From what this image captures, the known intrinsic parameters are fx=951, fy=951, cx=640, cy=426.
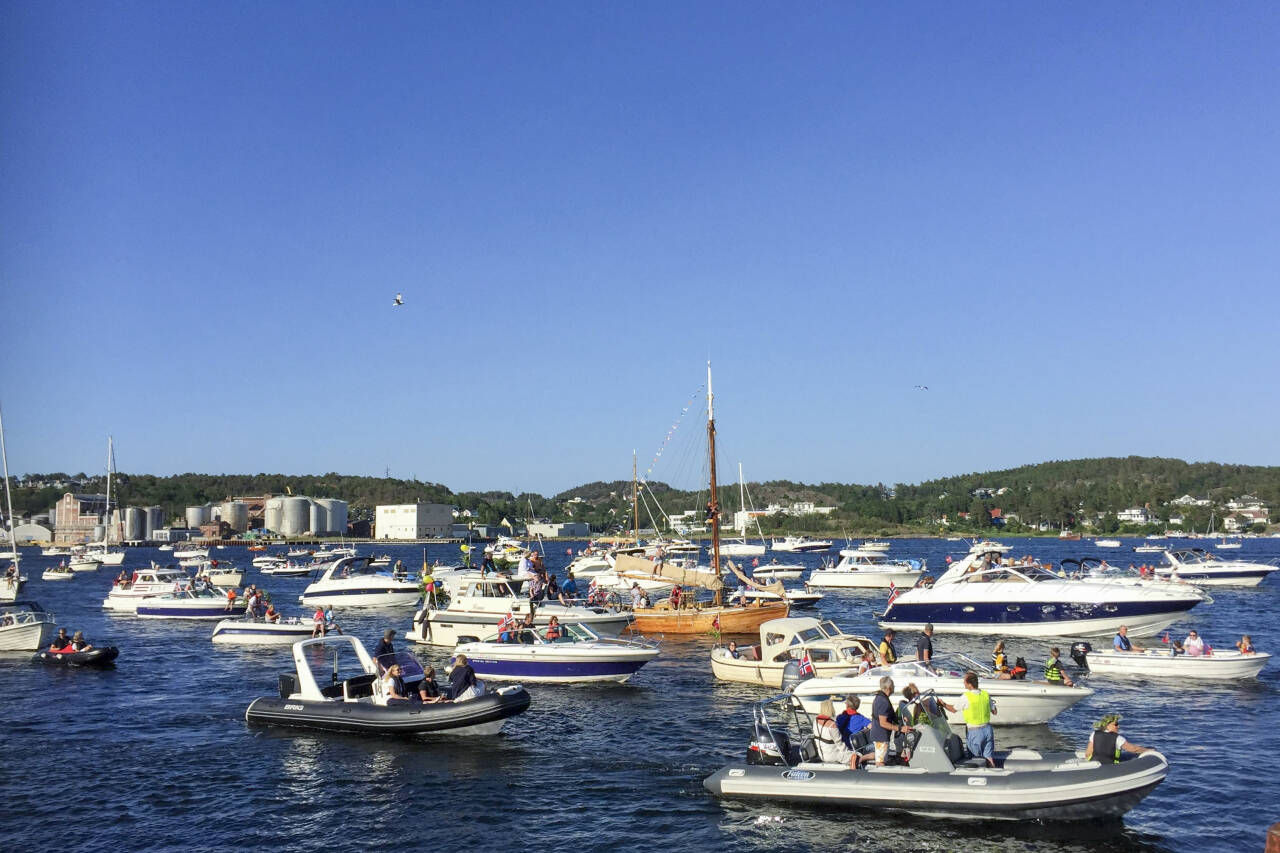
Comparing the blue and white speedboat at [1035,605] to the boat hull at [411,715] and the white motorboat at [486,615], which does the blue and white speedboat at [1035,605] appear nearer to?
the white motorboat at [486,615]

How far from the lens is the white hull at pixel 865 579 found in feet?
252

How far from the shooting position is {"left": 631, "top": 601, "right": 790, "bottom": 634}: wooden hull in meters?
40.8

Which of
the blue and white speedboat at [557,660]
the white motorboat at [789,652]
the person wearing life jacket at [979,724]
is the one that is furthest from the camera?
the blue and white speedboat at [557,660]

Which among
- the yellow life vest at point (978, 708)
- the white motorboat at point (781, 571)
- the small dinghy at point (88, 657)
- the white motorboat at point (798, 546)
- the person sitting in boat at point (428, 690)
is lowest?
the white motorboat at point (798, 546)

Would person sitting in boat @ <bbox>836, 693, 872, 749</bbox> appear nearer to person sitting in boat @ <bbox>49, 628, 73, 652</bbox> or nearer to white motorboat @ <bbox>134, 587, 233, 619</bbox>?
person sitting in boat @ <bbox>49, 628, 73, 652</bbox>

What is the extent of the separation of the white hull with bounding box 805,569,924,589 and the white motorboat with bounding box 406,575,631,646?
39.5 meters

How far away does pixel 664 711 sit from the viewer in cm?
2723

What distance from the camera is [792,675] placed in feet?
87.9

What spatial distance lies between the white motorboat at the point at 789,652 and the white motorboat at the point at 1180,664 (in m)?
10.1

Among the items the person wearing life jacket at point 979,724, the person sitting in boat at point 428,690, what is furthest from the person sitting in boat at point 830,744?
the person sitting in boat at point 428,690

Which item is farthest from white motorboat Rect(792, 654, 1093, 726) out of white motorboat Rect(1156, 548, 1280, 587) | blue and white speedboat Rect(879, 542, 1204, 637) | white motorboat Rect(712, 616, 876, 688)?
white motorboat Rect(1156, 548, 1280, 587)

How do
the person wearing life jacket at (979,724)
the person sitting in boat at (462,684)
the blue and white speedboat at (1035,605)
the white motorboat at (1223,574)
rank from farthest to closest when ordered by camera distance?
1. the white motorboat at (1223,574)
2. the blue and white speedboat at (1035,605)
3. the person sitting in boat at (462,684)
4. the person wearing life jacket at (979,724)

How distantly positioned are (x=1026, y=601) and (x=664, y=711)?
66.6ft

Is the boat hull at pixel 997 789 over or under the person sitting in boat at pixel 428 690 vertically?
under
